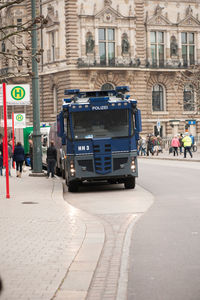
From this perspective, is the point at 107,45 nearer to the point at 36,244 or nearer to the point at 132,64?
the point at 132,64

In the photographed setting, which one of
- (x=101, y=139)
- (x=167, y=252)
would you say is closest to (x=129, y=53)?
(x=101, y=139)

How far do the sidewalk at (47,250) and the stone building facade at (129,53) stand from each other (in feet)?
157

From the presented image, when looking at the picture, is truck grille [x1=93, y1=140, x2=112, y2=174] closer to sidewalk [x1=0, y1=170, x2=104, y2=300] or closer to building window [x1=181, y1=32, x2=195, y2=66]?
sidewalk [x1=0, y1=170, x2=104, y2=300]

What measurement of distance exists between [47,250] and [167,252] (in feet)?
5.48

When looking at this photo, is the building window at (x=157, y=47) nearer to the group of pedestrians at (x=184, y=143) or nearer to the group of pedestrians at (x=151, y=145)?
the group of pedestrians at (x=151, y=145)

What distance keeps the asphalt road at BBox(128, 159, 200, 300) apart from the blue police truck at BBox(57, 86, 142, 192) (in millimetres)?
3445

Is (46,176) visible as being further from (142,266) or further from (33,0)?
(142,266)

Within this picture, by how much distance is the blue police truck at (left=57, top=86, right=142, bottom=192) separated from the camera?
21719 millimetres

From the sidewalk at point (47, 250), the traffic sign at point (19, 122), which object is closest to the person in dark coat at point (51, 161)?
the traffic sign at point (19, 122)

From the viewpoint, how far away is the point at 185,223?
42.7ft

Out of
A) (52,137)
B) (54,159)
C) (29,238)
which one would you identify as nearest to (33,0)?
(54,159)

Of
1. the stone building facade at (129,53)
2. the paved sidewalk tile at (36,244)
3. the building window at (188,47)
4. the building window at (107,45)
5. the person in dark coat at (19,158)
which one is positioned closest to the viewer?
the paved sidewalk tile at (36,244)

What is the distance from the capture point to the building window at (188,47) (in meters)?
69.9

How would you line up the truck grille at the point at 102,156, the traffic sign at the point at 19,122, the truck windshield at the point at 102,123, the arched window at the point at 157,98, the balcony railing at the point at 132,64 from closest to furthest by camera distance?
the truck grille at the point at 102,156 < the truck windshield at the point at 102,123 < the traffic sign at the point at 19,122 < the balcony railing at the point at 132,64 < the arched window at the point at 157,98
